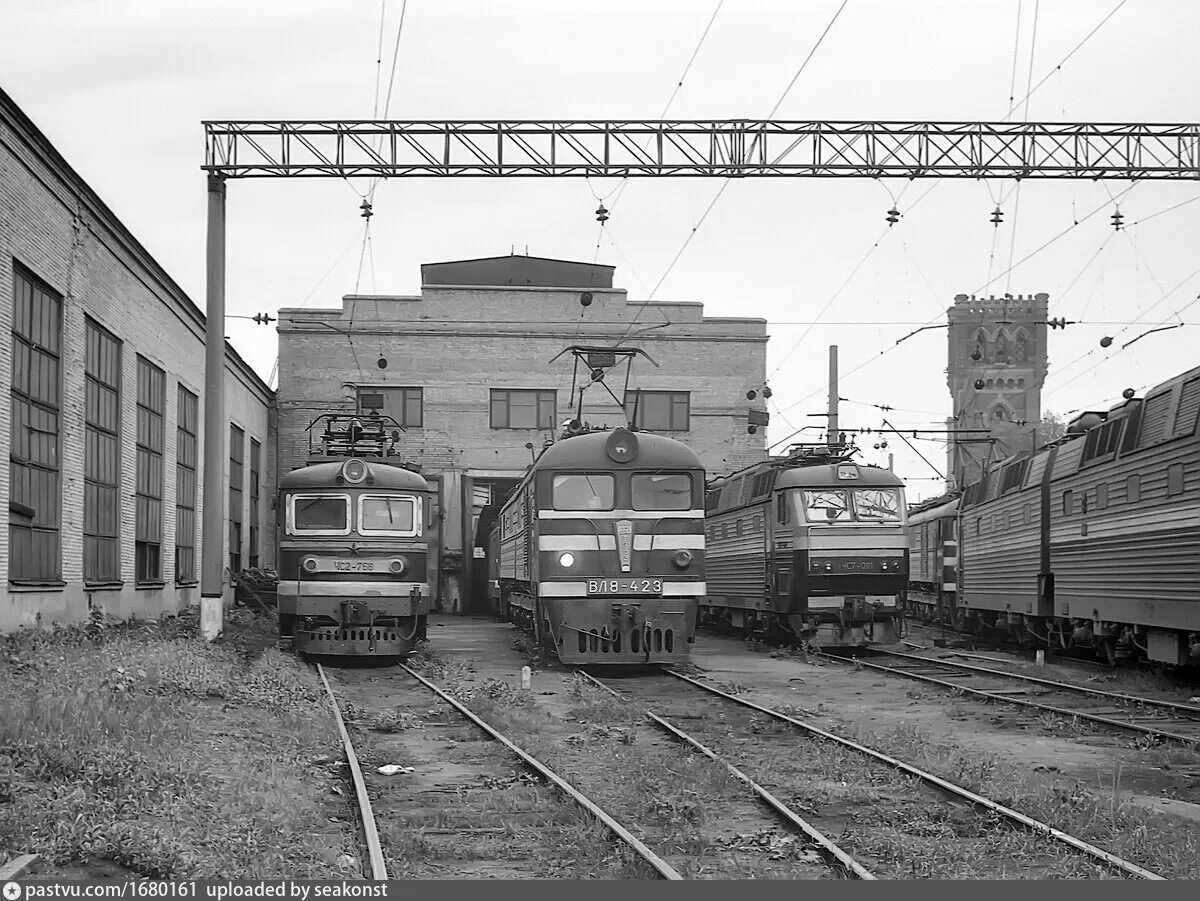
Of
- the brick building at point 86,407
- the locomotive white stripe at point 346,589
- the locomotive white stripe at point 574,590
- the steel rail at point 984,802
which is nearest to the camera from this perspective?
the steel rail at point 984,802

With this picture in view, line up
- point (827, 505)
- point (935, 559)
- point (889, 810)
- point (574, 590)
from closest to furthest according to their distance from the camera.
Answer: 1. point (889, 810)
2. point (574, 590)
3. point (827, 505)
4. point (935, 559)

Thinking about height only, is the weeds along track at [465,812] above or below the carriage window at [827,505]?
below

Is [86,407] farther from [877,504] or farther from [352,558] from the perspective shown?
[877,504]

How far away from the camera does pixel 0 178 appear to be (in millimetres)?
17453

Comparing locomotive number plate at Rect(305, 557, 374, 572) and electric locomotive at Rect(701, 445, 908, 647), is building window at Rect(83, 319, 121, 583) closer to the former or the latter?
locomotive number plate at Rect(305, 557, 374, 572)

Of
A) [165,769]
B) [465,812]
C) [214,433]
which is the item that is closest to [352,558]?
[214,433]

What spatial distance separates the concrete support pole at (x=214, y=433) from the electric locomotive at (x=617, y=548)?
508cm

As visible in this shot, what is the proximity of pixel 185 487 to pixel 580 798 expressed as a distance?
74.7 ft

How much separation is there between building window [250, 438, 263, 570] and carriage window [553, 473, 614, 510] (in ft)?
69.8

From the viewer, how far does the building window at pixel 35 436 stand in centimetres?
1842

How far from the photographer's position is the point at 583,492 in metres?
19.8

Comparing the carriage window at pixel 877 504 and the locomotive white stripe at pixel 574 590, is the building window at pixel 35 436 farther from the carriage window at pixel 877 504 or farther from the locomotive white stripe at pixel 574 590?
the carriage window at pixel 877 504

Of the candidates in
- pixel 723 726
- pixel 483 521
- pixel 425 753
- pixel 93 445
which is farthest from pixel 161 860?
pixel 483 521

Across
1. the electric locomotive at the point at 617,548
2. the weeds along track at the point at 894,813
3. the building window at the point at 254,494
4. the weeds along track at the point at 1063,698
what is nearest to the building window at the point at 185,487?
the building window at the point at 254,494
